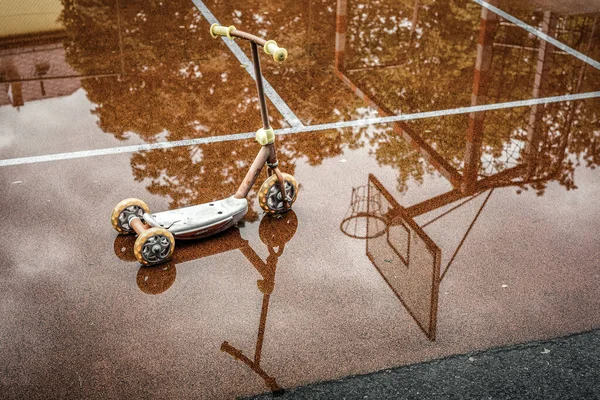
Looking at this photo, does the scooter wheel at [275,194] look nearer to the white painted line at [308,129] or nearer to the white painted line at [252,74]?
the white painted line at [308,129]

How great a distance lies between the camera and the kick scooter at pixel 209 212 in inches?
221

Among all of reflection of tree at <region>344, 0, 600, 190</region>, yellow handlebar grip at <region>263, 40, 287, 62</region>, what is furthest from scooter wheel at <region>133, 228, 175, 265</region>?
reflection of tree at <region>344, 0, 600, 190</region>

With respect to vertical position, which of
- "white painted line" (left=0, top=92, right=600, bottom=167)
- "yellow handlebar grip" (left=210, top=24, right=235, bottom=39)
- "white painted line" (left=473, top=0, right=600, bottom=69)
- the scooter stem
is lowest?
"white painted line" (left=0, top=92, right=600, bottom=167)

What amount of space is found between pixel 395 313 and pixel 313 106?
12.1 feet

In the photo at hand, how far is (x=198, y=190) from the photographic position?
6723mm

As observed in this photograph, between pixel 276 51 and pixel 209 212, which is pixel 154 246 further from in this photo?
pixel 276 51

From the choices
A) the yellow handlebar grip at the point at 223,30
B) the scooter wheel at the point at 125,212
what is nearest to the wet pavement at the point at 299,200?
the scooter wheel at the point at 125,212

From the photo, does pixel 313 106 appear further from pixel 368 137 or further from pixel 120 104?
pixel 120 104

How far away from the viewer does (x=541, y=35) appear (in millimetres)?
10281

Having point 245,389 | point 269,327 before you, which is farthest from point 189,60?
point 245,389

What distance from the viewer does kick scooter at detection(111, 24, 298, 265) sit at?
5602 millimetres

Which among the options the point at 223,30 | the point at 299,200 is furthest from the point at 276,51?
the point at 299,200

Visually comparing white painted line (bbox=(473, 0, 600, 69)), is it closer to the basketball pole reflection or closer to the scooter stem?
the basketball pole reflection

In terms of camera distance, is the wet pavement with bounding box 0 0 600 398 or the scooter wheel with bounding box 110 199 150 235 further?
the scooter wheel with bounding box 110 199 150 235
